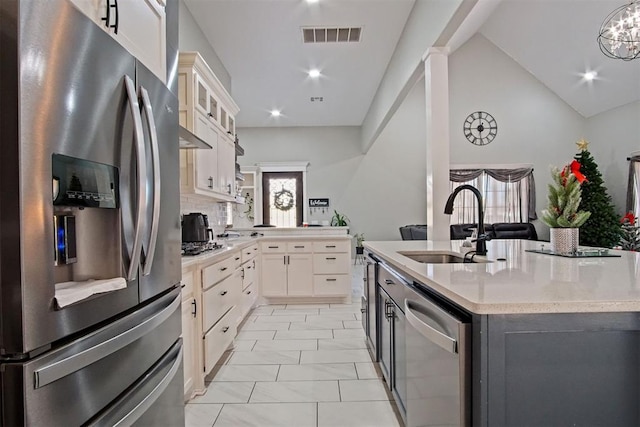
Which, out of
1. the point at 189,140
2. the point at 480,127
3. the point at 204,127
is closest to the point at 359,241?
the point at 480,127

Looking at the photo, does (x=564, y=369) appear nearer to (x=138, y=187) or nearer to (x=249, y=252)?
(x=138, y=187)

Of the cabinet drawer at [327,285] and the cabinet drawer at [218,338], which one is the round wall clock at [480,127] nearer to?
the cabinet drawer at [327,285]

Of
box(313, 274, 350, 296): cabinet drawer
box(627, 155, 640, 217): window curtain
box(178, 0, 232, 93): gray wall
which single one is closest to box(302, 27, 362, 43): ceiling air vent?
box(178, 0, 232, 93): gray wall

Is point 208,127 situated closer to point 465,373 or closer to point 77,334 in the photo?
point 77,334

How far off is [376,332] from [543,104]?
847cm

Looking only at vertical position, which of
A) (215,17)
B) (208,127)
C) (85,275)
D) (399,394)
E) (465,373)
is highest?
(215,17)

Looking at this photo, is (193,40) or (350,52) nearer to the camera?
(193,40)

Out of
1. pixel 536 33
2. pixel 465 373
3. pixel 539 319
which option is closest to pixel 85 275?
pixel 465 373

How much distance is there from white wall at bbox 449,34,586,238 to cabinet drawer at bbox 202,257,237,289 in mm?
7065

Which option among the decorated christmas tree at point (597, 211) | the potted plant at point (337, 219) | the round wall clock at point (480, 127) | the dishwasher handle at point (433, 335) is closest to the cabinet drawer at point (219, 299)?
the dishwasher handle at point (433, 335)

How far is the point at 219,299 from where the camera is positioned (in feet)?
8.25

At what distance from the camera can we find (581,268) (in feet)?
4.57

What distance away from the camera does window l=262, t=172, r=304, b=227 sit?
28.1ft

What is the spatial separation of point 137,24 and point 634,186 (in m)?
9.02
